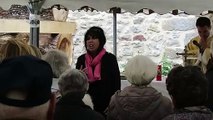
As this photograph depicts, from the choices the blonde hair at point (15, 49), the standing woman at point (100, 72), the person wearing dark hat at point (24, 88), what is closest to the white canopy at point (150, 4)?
the standing woman at point (100, 72)

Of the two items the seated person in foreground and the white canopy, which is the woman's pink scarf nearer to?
the white canopy

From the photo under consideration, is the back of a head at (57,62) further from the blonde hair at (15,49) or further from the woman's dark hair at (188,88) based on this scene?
the woman's dark hair at (188,88)

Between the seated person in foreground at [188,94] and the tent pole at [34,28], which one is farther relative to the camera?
the tent pole at [34,28]

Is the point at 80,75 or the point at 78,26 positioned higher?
the point at 78,26

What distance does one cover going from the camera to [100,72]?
4031mm

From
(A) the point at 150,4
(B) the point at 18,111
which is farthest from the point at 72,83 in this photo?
(A) the point at 150,4

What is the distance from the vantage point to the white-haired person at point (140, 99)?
8.75ft

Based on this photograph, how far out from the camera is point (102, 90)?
13.1ft

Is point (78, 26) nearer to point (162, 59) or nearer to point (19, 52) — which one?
point (162, 59)

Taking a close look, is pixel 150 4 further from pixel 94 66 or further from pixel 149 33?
pixel 149 33

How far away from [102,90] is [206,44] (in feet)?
3.82

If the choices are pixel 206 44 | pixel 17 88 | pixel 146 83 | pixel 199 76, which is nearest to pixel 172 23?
pixel 206 44

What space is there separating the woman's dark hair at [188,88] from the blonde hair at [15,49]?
692 millimetres

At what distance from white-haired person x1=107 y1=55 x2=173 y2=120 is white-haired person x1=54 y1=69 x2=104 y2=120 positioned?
0.28m
